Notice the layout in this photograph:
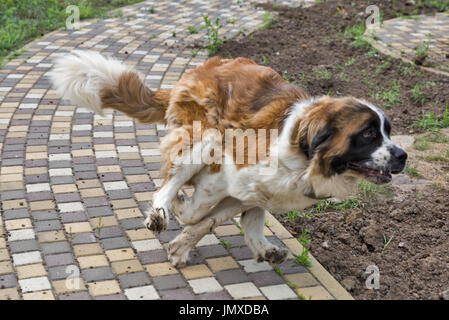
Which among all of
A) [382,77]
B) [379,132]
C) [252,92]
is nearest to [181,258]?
[252,92]

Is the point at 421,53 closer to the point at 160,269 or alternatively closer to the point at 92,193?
the point at 92,193

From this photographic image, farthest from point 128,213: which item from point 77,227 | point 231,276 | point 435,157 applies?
point 435,157

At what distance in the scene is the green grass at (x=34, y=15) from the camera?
7831mm

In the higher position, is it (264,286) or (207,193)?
(207,193)

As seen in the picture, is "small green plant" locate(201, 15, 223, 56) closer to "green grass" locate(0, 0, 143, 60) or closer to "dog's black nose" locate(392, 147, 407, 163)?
"green grass" locate(0, 0, 143, 60)

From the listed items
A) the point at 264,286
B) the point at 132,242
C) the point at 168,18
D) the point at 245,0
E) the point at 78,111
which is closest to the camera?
the point at 264,286

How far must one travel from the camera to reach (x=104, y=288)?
11.6 feet

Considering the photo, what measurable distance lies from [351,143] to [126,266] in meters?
1.56

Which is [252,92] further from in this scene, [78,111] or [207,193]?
[78,111]

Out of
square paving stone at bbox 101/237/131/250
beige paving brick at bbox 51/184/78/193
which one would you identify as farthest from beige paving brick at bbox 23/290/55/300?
beige paving brick at bbox 51/184/78/193

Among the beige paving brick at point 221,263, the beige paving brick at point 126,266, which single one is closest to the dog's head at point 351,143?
the beige paving brick at point 221,263

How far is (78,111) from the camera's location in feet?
20.0

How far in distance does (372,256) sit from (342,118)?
119 centimetres

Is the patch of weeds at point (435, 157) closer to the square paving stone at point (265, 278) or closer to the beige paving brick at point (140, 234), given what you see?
the square paving stone at point (265, 278)
